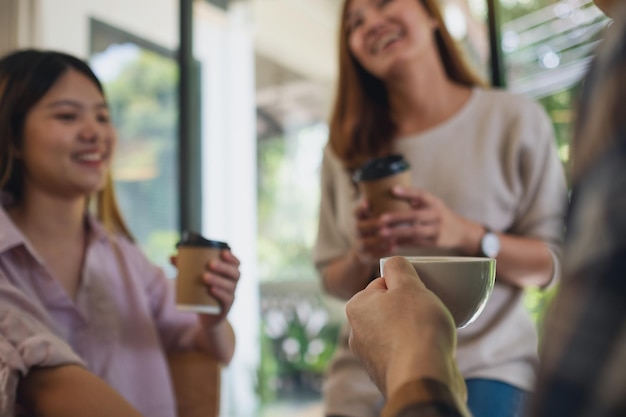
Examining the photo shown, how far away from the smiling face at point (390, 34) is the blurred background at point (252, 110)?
466mm

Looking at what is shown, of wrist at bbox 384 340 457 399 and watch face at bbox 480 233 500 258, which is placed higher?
watch face at bbox 480 233 500 258

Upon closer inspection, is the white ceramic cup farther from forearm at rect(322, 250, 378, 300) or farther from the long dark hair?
the long dark hair

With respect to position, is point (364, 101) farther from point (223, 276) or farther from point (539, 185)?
point (223, 276)

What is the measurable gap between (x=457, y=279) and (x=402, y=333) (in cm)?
14

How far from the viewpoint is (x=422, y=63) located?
1590mm

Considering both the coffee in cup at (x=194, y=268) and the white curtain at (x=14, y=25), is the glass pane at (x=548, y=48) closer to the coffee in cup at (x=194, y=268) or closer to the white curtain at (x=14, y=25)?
the coffee in cup at (x=194, y=268)

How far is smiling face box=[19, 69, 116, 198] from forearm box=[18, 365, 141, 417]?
1.59 ft

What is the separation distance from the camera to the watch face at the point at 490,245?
1372 mm

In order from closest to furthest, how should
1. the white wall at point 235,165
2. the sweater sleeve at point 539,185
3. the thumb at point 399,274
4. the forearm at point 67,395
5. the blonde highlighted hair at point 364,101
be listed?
the thumb at point 399,274, the forearm at point 67,395, the sweater sleeve at point 539,185, the blonde highlighted hair at point 364,101, the white wall at point 235,165

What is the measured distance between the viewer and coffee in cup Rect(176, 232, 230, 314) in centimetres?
122

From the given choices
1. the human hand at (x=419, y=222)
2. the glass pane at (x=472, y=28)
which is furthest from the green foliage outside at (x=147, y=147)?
the human hand at (x=419, y=222)

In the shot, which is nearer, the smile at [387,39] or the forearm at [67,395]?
the forearm at [67,395]

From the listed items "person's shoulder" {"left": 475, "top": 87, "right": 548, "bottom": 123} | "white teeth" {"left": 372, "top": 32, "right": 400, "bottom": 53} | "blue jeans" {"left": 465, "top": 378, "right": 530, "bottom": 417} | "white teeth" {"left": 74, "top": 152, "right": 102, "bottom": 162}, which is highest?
"white teeth" {"left": 372, "top": 32, "right": 400, "bottom": 53}

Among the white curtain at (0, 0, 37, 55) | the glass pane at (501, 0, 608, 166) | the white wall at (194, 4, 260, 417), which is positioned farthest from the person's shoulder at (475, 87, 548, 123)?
the white wall at (194, 4, 260, 417)
